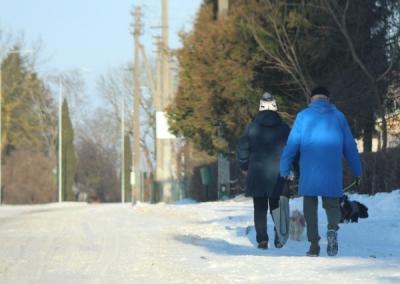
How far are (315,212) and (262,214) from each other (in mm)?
1343

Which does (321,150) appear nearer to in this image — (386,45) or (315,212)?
(315,212)

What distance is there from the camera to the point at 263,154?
11594 millimetres

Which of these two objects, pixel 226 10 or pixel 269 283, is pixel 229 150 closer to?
pixel 226 10

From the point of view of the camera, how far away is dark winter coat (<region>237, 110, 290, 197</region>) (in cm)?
1151

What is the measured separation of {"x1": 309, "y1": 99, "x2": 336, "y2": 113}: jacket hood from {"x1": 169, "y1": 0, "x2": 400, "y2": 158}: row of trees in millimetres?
10386

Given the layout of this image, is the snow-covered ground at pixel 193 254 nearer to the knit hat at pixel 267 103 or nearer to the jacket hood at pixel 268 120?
the jacket hood at pixel 268 120

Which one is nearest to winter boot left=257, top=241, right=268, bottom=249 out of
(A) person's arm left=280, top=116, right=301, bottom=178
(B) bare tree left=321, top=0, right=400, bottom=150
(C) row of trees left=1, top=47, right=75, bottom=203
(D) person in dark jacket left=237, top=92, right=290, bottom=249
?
(D) person in dark jacket left=237, top=92, right=290, bottom=249

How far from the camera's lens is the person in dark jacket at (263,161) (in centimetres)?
1152

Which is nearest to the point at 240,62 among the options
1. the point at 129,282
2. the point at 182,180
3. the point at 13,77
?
the point at 129,282

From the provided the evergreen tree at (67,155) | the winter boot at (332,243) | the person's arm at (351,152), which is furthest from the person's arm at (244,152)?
the evergreen tree at (67,155)

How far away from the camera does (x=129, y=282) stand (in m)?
8.82

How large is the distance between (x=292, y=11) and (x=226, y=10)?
3.68 meters

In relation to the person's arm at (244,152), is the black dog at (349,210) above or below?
below

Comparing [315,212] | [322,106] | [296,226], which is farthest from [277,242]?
[322,106]
